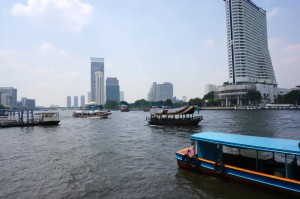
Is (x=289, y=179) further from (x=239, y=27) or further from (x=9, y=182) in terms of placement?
(x=239, y=27)

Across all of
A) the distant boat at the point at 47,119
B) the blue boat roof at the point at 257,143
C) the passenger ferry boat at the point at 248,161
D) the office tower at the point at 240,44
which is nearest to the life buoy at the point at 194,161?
the passenger ferry boat at the point at 248,161

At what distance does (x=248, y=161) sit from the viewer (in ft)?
56.3

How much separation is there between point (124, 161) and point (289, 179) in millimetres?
14452

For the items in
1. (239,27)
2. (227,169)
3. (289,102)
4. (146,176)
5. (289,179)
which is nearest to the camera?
(289,179)

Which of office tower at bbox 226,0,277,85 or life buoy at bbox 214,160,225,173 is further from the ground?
office tower at bbox 226,0,277,85

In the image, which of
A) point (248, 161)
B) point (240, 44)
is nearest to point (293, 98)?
point (240, 44)

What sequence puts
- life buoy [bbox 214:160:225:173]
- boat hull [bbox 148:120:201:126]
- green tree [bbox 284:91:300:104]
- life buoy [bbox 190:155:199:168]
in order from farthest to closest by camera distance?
1. green tree [bbox 284:91:300:104]
2. boat hull [bbox 148:120:201:126]
3. life buoy [bbox 190:155:199:168]
4. life buoy [bbox 214:160:225:173]

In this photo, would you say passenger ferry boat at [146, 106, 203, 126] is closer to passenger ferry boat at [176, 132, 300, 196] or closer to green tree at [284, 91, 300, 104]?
passenger ferry boat at [176, 132, 300, 196]

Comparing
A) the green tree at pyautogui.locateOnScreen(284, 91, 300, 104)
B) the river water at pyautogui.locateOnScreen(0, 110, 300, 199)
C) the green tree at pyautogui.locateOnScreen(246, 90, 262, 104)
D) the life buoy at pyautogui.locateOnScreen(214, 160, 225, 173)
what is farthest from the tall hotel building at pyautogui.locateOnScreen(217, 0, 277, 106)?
the life buoy at pyautogui.locateOnScreen(214, 160, 225, 173)

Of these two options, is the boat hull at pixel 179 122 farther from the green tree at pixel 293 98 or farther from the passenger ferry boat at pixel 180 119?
the green tree at pixel 293 98

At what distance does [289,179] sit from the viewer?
44.2 feet

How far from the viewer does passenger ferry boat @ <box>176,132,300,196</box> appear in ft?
44.9

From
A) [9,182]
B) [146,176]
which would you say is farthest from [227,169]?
[9,182]

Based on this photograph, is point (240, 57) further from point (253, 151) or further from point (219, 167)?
point (219, 167)
